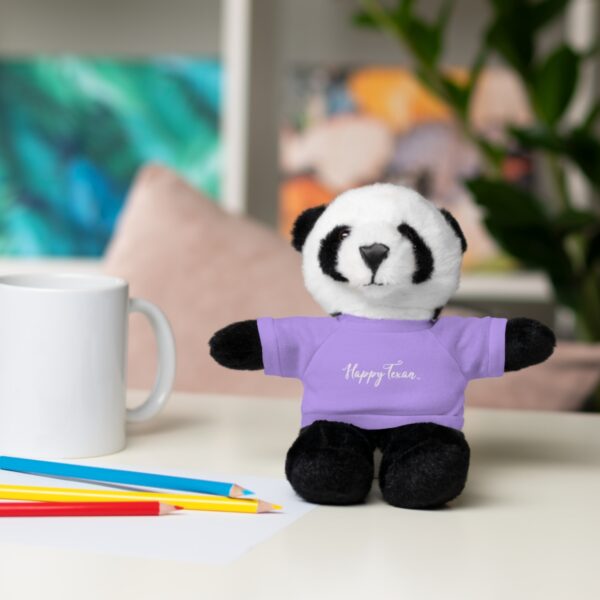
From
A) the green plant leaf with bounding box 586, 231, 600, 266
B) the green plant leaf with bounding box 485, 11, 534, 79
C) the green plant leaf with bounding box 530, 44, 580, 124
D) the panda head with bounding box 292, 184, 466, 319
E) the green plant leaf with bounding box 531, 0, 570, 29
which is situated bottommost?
the green plant leaf with bounding box 586, 231, 600, 266

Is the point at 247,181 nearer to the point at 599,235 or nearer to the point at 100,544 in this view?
the point at 599,235

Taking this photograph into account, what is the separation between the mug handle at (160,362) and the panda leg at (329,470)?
0.19 meters

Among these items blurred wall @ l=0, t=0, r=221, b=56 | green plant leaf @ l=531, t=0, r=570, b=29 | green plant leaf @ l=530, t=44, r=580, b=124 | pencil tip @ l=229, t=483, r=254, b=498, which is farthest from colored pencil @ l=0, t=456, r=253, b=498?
blurred wall @ l=0, t=0, r=221, b=56

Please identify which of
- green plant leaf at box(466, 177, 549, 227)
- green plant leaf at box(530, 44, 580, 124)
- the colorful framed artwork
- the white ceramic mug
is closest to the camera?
the white ceramic mug

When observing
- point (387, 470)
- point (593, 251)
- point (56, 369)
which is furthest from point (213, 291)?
point (593, 251)

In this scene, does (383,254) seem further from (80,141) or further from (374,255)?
(80,141)

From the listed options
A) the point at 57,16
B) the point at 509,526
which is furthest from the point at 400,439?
the point at 57,16

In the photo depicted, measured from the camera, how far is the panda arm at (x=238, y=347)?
59 centimetres

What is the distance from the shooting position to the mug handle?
726 mm

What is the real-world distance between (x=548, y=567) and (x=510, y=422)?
0.35m

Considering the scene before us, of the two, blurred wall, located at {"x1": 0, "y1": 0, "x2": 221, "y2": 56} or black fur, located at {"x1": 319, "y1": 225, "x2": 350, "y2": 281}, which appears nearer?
black fur, located at {"x1": 319, "y1": 225, "x2": 350, "y2": 281}

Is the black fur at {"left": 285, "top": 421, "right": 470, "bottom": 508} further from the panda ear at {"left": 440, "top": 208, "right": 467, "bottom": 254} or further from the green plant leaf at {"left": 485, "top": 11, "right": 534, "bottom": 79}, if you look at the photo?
the green plant leaf at {"left": 485, "top": 11, "right": 534, "bottom": 79}

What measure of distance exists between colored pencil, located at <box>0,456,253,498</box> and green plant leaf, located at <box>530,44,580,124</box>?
3.68ft

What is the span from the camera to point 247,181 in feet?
6.13
